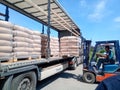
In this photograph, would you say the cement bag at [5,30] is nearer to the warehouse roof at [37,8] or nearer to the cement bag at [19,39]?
the cement bag at [19,39]

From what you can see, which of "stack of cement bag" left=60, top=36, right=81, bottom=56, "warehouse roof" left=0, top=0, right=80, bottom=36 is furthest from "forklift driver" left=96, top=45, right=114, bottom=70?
"warehouse roof" left=0, top=0, right=80, bottom=36

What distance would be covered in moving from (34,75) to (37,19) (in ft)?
18.6

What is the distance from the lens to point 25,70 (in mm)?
5168

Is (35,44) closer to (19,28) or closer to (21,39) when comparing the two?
(21,39)

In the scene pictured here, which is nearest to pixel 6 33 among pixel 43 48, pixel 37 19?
pixel 43 48

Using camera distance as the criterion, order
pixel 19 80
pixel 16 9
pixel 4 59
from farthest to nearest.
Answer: pixel 16 9 < pixel 19 80 < pixel 4 59

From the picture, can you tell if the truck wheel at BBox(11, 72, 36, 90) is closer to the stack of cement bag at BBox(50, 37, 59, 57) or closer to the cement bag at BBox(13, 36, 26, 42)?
the cement bag at BBox(13, 36, 26, 42)

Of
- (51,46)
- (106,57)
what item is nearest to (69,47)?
(51,46)

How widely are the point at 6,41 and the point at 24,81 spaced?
128 cm

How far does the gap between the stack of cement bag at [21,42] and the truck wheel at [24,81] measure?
57 cm

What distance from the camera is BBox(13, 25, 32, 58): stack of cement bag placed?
17.1 ft

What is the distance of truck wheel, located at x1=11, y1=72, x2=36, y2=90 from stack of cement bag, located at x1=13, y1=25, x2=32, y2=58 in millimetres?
570

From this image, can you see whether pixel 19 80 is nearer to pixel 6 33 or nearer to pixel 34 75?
pixel 34 75

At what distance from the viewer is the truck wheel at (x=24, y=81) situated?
479 centimetres
